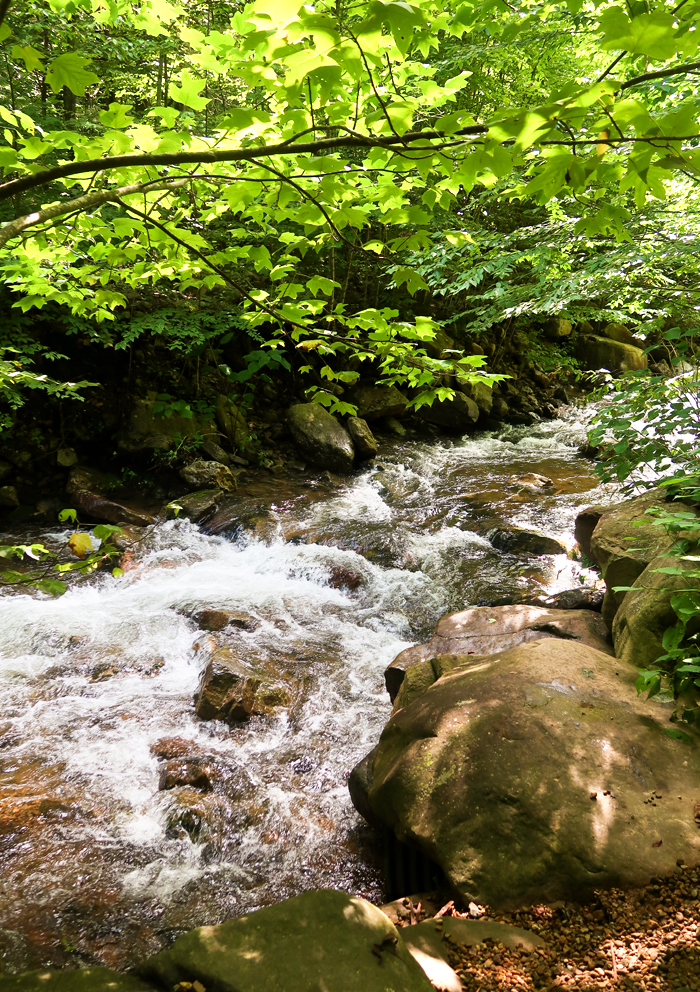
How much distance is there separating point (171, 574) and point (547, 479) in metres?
6.26

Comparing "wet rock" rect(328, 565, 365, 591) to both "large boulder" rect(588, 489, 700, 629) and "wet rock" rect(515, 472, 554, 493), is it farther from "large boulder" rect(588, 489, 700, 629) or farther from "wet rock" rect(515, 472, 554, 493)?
"wet rock" rect(515, 472, 554, 493)

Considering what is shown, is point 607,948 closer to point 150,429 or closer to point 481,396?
point 150,429

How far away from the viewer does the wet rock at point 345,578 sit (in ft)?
20.3

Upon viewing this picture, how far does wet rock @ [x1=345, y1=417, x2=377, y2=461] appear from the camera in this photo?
32.3 feet

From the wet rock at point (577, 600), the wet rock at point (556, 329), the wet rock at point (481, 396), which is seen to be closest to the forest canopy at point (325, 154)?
the wet rock at point (577, 600)

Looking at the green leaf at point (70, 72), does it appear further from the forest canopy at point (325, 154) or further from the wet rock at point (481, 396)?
the wet rock at point (481, 396)

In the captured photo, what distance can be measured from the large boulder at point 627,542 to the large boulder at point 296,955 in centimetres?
259

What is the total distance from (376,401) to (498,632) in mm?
7415


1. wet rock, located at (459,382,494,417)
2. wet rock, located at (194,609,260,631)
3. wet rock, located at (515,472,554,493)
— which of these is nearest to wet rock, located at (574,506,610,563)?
wet rock, located at (515,472,554,493)

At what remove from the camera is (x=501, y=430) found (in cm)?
1204

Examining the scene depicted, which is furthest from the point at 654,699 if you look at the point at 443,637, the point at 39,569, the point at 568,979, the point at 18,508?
the point at 18,508

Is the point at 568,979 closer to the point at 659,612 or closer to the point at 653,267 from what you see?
the point at 659,612

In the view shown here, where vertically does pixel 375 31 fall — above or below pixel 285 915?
above

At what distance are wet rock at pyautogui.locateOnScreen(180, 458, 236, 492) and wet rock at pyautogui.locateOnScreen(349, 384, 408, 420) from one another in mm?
3529
